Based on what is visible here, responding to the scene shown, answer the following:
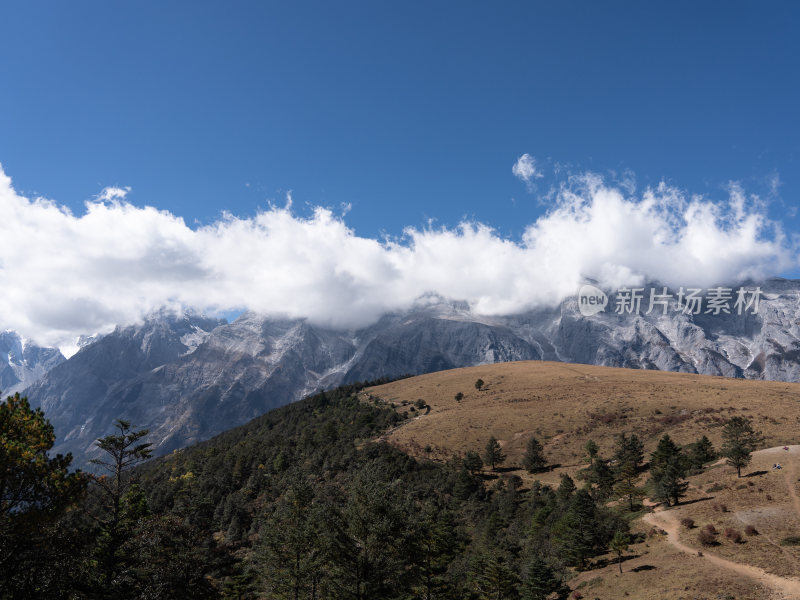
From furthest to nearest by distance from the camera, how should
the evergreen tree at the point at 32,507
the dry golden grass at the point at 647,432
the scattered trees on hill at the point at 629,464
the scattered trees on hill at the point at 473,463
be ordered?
the scattered trees on hill at the point at 473,463
the scattered trees on hill at the point at 629,464
the dry golden grass at the point at 647,432
the evergreen tree at the point at 32,507

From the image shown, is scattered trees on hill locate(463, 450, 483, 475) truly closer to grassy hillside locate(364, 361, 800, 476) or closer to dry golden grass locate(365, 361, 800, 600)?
dry golden grass locate(365, 361, 800, 600)

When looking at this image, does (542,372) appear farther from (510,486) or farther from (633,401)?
(510,486)

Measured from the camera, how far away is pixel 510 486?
71.8 metres

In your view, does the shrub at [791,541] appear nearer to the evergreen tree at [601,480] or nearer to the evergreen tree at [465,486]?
the evergreen tree at [601,480]

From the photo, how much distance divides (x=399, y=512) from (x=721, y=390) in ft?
335

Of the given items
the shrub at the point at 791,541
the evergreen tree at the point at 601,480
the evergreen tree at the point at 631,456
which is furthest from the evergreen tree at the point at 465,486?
the shrub at the point at 791,541

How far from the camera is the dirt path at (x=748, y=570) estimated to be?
28319mm

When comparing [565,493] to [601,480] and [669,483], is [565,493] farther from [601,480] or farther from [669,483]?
[669,483]

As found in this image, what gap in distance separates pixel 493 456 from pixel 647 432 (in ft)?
97.3

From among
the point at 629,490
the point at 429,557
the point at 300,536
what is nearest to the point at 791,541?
the point at 629,490

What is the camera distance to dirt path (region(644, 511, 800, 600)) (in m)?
28.3

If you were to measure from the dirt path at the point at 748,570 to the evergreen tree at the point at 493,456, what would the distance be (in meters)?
39.5

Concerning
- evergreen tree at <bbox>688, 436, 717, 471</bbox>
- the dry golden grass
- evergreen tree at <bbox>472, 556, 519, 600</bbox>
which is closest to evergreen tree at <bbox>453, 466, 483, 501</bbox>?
the dry golden grass

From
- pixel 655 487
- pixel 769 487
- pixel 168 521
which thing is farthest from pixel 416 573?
pixel 769 487
